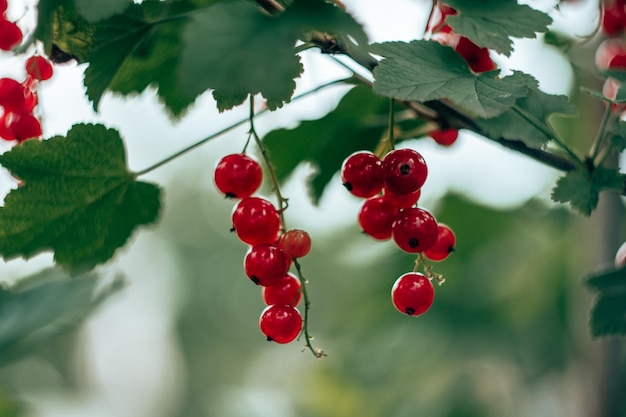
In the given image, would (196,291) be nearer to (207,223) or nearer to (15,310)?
(207,223)

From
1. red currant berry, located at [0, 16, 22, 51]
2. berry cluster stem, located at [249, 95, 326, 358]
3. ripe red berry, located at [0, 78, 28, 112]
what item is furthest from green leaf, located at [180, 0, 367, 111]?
ripe red berry, located at [0, 78, 28, 112]

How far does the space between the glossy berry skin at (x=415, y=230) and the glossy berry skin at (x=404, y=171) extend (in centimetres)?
6

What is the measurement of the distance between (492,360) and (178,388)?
617 inches

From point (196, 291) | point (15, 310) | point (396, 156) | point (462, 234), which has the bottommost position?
point (196, 291)

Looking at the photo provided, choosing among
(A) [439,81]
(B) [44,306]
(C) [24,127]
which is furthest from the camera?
(B) [44,306]

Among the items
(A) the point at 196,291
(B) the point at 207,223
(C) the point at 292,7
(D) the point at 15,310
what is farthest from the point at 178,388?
(C) the point at 292,7

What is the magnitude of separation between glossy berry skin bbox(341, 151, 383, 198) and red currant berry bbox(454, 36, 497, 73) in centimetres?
28

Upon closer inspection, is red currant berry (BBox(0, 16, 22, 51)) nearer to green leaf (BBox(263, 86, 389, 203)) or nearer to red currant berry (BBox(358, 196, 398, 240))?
green leaf (BBox(263, 86, 389, 203))

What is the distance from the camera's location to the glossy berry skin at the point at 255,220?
41.4 inches

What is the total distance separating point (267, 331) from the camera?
3.49 feet

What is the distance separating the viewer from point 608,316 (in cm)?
130

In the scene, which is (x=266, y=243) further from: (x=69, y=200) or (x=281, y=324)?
(x=69, y=200)

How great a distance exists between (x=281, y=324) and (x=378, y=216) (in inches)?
9.2

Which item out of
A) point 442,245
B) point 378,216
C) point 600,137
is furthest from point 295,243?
point 600,137
